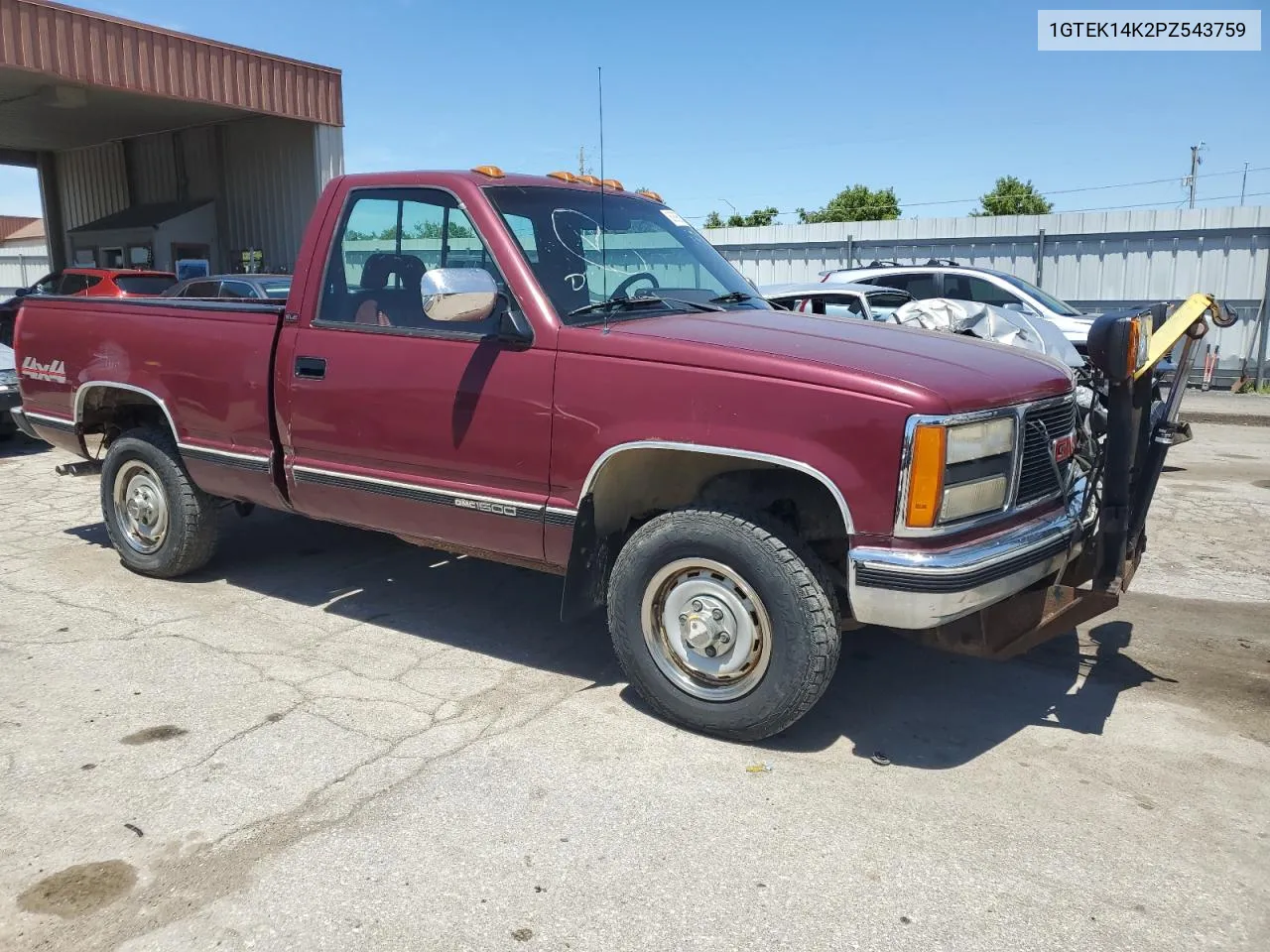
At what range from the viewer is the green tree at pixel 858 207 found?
49.7 m

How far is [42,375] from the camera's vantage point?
589cm

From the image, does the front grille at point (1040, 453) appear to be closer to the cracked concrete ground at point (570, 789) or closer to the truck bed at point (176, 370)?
the cracked concrete ground at point (570, 789)

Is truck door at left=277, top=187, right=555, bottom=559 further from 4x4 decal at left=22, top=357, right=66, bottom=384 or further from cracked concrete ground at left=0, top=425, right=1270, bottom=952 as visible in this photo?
4x4 decal at left=22, top=357, right=66, bottom=384

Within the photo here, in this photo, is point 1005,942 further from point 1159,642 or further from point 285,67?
point 285,67

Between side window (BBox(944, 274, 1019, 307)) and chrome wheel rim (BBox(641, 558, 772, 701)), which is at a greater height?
side window (BBox(944, 274, 1019, 307))

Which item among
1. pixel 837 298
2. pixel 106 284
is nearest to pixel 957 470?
pixel 837 298

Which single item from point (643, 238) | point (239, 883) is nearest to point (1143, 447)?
point (643, 238)

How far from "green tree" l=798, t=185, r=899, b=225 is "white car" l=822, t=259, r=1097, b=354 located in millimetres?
37402

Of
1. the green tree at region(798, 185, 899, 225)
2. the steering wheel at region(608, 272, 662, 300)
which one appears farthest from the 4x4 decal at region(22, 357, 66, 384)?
the green tree at region(798, 185, 899, 225)

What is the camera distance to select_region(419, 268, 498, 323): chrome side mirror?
3670 millimetres

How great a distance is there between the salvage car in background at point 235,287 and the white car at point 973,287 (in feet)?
22.3

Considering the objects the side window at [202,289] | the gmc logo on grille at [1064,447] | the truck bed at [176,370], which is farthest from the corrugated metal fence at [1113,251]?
the gmc logo on grille at [1064,447]

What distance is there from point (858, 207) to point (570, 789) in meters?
50.7

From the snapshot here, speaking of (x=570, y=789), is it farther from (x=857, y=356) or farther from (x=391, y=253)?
(x=391, y=253)
